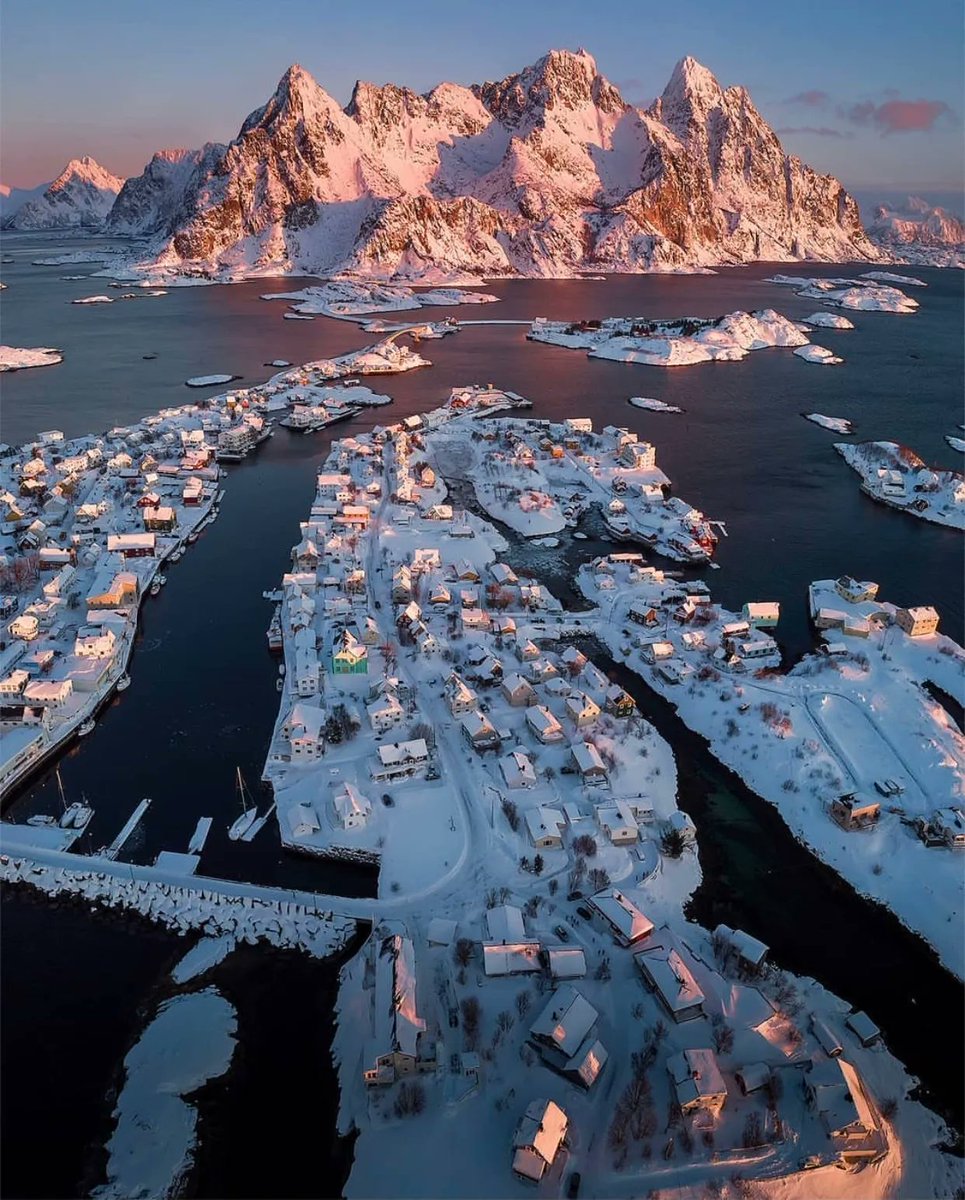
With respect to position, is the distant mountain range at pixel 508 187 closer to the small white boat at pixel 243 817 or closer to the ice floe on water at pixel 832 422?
the ice floe on water at pixel 832 422

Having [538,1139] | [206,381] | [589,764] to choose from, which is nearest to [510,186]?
[206,381]

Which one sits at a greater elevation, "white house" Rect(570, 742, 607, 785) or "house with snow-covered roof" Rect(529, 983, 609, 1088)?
"white house" Rect(570, 742, 607, 785)

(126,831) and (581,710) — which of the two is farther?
(581,710)

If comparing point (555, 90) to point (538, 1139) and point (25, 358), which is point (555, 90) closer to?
point (25, 358)

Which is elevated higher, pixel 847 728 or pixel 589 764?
pixel 589 764

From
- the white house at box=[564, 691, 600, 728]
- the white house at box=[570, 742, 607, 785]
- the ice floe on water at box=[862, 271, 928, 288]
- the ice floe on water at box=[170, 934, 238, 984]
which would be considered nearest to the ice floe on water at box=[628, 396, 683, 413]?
the white house at box=[564, 691, 600, 728]


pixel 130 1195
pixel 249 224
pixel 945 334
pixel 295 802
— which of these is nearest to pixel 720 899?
pixel 295 802

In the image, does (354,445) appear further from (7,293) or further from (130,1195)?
(7,293)

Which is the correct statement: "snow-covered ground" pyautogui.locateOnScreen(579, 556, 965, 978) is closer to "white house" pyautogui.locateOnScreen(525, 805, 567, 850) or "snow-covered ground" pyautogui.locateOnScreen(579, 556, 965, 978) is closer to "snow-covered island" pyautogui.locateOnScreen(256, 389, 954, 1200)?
"snow-covered island" pyautogui.locateOnScreen(256, 389, 954, 1200)
